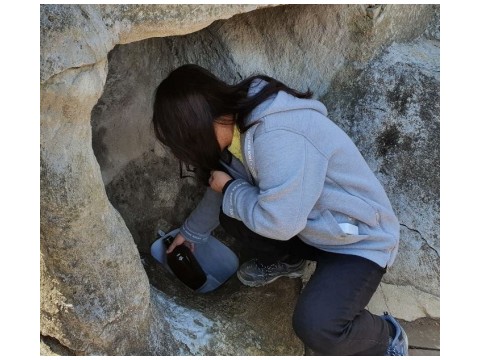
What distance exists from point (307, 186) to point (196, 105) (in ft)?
0.90

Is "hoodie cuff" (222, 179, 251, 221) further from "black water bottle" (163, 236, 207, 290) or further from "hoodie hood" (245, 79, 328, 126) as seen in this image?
"black water bottle" (163, 236, 207, 290)

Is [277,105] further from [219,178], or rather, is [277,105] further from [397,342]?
[397,342]

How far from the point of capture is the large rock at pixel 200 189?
1.55 metres

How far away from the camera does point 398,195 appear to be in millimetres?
1902

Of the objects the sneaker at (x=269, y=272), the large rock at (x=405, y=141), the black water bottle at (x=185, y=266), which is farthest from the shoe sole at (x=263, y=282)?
the large rock at (x=405, y=141)

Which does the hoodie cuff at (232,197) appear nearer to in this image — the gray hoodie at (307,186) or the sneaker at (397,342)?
the gray hoodie at (307,186)

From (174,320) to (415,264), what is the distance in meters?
0.59

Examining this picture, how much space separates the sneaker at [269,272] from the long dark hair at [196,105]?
48 cm

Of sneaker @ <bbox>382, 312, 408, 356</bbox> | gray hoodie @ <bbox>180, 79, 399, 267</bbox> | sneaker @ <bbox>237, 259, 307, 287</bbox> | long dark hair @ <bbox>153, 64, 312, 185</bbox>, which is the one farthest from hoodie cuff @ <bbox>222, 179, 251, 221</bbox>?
sneaker @ <bbox>382, 312, 408, 356</bbox>


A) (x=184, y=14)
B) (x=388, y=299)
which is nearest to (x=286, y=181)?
(x=184, y=14)

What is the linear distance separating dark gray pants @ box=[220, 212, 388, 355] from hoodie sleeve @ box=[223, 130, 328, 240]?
0.17m

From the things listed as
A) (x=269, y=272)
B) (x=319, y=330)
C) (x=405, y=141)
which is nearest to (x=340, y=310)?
(x=319, y=330)

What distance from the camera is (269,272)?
6.56 feet

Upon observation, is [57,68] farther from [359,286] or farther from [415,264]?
[415,264]
